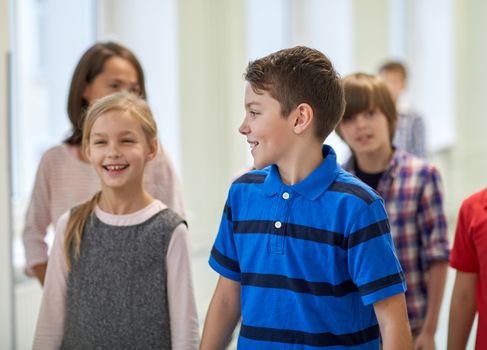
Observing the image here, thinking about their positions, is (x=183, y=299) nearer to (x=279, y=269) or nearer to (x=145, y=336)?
(x=145, y=336)

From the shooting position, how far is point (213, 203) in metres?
4.62

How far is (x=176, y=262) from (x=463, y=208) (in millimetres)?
784

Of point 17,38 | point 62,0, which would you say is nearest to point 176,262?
point 17,38

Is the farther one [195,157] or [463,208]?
[195,157]

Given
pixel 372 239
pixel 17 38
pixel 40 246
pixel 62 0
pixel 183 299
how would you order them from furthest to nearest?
pixel 62 0, pixel 17 38, pixel 40 246, pixel 183 299, pixel 372 239

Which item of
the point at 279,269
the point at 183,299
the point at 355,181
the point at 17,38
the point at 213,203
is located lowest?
the point at 213,203

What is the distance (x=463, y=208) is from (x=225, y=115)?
2.56 metres

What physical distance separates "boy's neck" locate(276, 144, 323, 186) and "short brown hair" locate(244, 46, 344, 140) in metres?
0.07

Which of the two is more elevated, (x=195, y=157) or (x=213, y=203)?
(x=195, y=157)

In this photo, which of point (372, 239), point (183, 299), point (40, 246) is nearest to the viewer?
point (372, 239)

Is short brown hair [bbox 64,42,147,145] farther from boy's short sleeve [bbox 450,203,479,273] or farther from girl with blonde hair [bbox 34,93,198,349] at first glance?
boy's short sleeve [bbox 450,203,479,273]

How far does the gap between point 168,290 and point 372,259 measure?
0.65 m

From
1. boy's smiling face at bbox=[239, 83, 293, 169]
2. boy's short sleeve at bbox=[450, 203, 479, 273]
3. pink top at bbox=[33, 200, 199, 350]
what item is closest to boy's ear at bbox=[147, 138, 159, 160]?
pink top at bbox=[33, 200, 199, 350]

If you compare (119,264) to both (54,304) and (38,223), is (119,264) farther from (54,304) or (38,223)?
(38,223)
